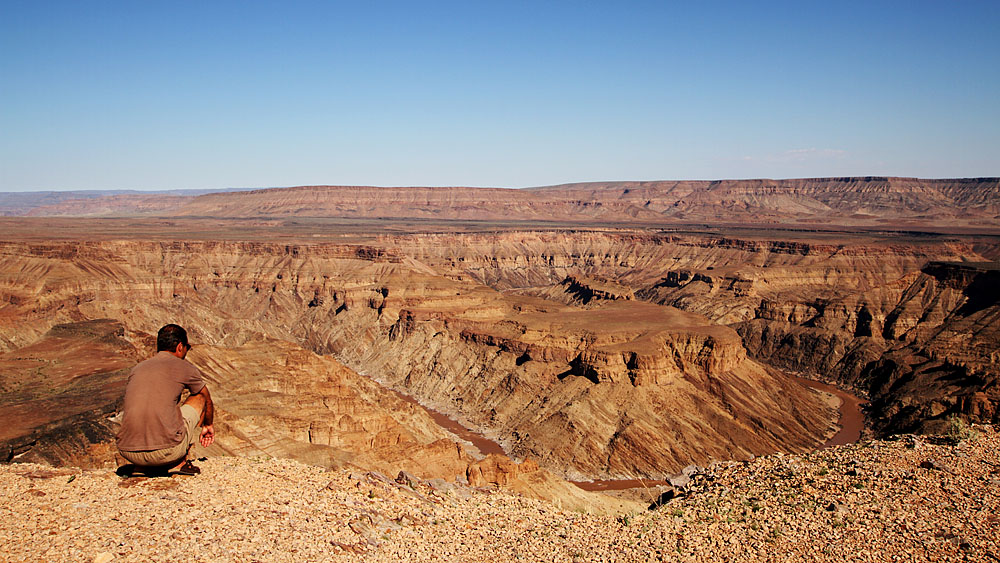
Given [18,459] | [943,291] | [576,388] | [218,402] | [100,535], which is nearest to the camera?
[100,535]

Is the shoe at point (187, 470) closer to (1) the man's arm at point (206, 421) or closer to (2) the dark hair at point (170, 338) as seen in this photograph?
(1) the man's arm at point (206, 421)

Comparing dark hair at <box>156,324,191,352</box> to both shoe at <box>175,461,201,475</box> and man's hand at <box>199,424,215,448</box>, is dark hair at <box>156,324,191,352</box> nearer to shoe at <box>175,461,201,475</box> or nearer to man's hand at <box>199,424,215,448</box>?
man's hand at <box>199,424,215,448</box>

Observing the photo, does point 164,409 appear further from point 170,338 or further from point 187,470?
point 187,470

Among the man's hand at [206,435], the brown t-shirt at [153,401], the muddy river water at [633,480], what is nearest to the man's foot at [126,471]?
the brown t-shirt at [153,401]

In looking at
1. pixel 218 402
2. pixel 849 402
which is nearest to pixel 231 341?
pixel 218 402

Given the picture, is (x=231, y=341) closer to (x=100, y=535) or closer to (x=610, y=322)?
(x=610, y=322)

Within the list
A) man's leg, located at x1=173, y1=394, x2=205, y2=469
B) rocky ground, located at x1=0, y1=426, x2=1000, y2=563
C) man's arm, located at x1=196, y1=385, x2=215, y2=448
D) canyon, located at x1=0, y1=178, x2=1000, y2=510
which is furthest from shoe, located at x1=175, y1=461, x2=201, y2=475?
canyon, located at x1=0, y1=178, x2=1000, y2=510
